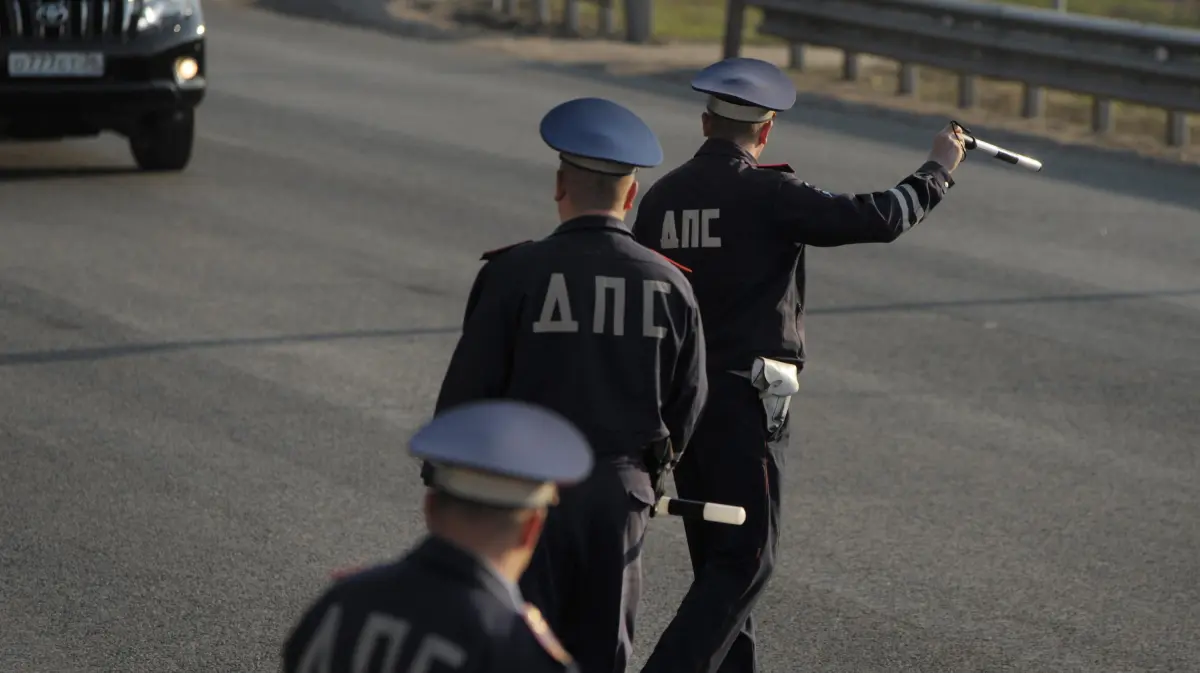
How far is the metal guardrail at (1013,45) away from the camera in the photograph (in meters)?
15.9

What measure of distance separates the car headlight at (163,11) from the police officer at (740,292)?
29.3ft

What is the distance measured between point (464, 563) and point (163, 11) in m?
11.4

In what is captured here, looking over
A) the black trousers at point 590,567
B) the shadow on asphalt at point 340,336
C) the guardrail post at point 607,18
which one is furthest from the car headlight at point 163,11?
the guardrail post at point 607,18

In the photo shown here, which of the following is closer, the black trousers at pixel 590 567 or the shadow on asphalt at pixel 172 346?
the black trousers at pixel 590 567

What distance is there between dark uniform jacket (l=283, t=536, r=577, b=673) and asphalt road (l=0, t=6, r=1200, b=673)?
9.96ft

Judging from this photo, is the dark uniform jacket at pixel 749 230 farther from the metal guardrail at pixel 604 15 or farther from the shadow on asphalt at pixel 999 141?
the metal guardrail at pixel 604 15

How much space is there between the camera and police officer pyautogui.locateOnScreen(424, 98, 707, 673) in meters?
4.18

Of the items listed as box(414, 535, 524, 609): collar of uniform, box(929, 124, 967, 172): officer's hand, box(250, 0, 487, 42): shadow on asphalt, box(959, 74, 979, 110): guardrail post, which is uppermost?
box(929, 124, 967, 172): officer's hand

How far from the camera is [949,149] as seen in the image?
536 cm

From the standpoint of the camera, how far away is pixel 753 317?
519 centimetres

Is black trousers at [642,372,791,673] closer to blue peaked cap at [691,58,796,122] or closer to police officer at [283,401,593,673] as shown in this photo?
blue peaked cap at [691,58,796,122]

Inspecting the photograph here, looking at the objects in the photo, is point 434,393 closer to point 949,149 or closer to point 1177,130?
point 949,149

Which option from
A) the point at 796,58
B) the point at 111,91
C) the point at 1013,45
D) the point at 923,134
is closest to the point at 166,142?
the point at 111,91

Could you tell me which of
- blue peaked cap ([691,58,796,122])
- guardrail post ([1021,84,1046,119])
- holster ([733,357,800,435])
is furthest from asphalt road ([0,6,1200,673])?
guardrail post ([1021,84,1046,119])
